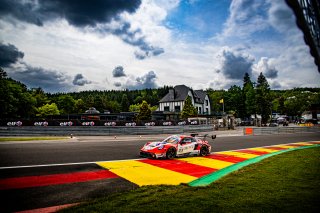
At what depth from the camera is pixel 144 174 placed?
29.2 feet

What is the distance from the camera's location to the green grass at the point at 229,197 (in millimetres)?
4945

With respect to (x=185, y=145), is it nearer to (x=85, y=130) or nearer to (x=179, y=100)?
(x=85, y=130)

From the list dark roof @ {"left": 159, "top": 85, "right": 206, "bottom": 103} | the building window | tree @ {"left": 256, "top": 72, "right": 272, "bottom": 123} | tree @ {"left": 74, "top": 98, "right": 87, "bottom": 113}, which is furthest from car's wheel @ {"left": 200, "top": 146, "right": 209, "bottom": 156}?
tree @ {"left": 74, "top": 98, "right": 87, "bottom": 113}

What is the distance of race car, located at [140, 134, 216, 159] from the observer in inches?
486

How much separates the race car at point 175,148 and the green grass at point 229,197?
5031mm

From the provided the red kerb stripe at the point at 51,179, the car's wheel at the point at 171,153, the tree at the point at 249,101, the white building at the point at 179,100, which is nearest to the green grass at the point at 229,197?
the red kerb stripe at the point at 51,179

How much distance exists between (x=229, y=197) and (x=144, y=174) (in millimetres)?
3967

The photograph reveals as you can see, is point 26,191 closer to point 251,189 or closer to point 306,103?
point 251,189

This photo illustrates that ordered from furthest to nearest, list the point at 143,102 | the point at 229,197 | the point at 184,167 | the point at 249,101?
the point at 249,101, the point at 143,102, the point at 184,167, the point at 229,197

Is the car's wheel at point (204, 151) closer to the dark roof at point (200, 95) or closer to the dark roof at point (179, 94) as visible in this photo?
the dark roof at point (179, 94)

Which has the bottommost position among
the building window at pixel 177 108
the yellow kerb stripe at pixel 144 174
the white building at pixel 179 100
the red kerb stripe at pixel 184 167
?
the red kerb stripe at pixel 184 167

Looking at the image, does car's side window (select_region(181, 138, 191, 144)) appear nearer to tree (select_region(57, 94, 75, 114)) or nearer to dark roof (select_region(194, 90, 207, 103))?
dark roof (select_region(194, 90, 207, 103))

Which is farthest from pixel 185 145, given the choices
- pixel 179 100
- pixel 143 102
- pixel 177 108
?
pixel 177 108

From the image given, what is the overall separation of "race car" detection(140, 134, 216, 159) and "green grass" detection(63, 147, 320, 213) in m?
5.03
